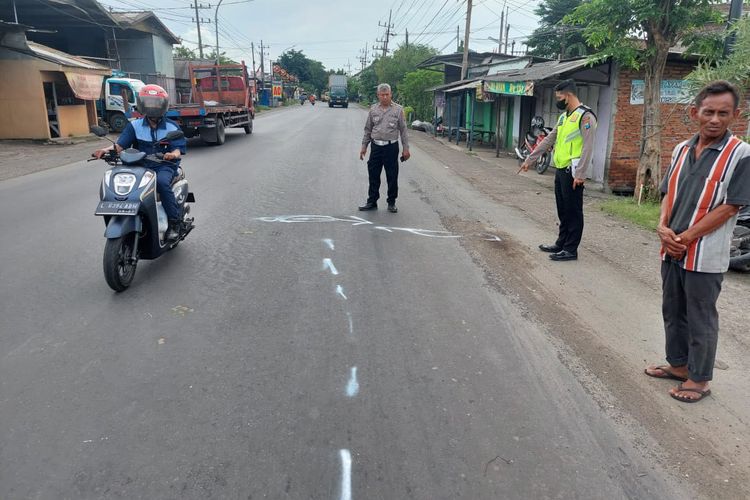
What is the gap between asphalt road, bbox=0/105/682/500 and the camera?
8.84ft

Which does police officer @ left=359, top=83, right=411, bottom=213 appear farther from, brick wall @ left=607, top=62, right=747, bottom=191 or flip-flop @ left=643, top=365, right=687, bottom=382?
brick wall @ left=607, top=62, right=747, bottom=191

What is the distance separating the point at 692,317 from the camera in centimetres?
338

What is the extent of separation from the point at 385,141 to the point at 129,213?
435 centimetres

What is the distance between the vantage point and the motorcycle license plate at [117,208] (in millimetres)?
4957

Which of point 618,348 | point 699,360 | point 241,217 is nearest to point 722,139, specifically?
point 699,360

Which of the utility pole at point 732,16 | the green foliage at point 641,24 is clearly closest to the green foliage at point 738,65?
the utility pole at point 732,16

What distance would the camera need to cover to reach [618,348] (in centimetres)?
414

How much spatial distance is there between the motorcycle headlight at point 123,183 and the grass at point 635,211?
6.74 metres

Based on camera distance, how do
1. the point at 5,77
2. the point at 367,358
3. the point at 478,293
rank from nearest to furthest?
1. the point at 367,358
2. the point at 478,293
3. the point at 5,77

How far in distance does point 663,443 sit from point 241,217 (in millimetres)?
6187

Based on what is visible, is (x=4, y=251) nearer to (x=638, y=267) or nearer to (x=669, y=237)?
(x=669, y=237)

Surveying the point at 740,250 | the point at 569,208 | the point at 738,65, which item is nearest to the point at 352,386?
the point at 569,208

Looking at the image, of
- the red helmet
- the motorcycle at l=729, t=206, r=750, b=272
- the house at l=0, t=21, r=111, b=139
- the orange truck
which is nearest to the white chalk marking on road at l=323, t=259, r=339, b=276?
the red helmet

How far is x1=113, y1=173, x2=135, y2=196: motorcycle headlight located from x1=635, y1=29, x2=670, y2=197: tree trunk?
28.0 ft
